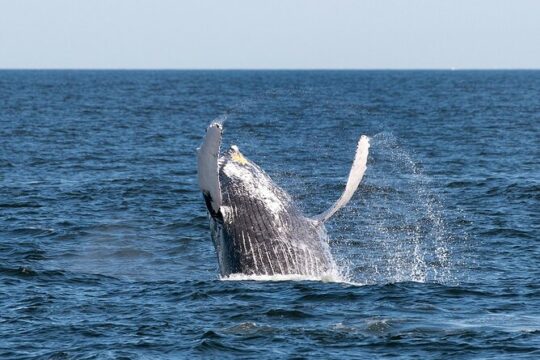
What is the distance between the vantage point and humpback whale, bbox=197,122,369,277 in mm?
16062

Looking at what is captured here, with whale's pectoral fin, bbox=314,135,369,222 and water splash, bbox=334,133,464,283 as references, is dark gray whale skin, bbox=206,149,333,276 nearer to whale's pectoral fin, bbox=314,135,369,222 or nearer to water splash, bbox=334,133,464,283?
whale's pectoral fin, bbox=314,135,369,222

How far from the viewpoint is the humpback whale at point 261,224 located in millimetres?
16062

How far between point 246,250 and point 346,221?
12945mm

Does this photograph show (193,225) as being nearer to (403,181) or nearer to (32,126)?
(403,181)

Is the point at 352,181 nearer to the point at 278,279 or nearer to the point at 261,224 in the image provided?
the point at 261,224

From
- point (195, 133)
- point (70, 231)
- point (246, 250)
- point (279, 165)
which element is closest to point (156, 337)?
point (246, 250)

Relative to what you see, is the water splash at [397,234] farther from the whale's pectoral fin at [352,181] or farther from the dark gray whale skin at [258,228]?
the whale's pectoral fin at [352,181]

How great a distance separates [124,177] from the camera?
3819 centimetres

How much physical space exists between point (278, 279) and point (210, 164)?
3.63 m

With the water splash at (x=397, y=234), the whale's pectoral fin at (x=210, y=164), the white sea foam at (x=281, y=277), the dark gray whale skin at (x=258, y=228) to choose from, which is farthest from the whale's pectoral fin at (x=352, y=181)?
the water splash at (x=397, y=234)

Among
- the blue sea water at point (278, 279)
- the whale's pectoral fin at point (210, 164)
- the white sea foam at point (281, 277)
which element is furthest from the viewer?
the white sea foam at point (281, 277)

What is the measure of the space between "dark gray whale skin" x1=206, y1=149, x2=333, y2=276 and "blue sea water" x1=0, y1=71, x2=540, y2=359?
0.81 meters

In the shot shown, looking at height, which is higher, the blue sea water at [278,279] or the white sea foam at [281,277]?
the white sea foam at [281,277]

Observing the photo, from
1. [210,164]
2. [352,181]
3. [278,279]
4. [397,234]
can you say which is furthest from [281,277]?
[397,234]
